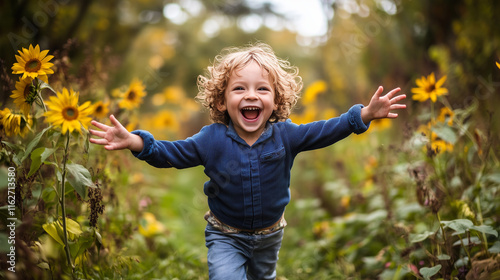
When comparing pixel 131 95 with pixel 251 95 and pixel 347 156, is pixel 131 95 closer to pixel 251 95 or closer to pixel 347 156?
pixel 251 95

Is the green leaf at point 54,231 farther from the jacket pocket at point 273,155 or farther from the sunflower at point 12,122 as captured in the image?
the jacket pocket at point 273,155

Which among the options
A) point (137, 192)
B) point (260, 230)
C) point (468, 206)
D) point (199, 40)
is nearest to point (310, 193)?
point (137, 192)

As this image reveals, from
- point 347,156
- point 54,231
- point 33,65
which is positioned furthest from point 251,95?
point 347,156

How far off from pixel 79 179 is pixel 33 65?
0.51m

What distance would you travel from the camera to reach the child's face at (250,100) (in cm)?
200

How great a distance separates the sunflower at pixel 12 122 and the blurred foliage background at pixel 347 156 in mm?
210

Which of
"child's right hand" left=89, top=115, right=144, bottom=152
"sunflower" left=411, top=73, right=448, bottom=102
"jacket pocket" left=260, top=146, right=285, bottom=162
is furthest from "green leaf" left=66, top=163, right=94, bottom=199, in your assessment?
"sunflower" left=411, top=73, right=448, bottom=102

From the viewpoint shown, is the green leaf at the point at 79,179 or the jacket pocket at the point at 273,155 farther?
the jacket pocket at the point at 273,155

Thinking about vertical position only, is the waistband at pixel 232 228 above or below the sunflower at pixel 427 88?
below

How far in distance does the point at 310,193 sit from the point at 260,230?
9.45 feet

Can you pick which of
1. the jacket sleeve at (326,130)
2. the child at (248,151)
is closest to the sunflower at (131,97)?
the child at (248,151)

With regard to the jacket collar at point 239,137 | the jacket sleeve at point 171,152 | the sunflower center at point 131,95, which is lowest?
the jacket sleeve at point 171,152

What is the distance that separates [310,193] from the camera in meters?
4.91

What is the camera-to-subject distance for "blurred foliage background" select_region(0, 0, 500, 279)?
2.48 metres
